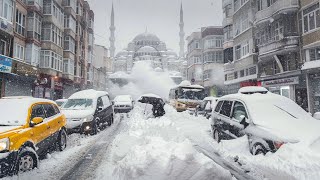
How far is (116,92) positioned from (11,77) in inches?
2336

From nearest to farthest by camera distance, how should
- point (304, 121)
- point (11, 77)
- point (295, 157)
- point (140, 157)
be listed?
point (295, 157), point (140, 157), point (304, 121), point (11, 77)

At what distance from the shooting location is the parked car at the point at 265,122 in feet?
18.2

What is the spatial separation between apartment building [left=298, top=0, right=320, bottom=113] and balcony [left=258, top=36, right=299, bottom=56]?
602 mm

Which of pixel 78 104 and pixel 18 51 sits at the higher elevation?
pixel 18 51

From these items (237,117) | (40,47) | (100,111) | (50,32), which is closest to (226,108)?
(237,117)

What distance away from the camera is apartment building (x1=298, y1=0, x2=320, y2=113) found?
19.0m

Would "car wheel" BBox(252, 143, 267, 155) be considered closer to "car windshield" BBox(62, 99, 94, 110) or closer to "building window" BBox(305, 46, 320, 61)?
"car windshield" BBox(62, 99, 94, 110)

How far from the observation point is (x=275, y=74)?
965 inches

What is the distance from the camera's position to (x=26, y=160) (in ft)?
Answer: 19.3

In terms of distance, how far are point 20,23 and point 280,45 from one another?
2231cm

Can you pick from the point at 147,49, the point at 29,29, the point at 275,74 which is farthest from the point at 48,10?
the point at 147,49

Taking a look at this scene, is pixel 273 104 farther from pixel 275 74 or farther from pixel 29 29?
pixel 29 29

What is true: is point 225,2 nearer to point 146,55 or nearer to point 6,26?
point 6,26

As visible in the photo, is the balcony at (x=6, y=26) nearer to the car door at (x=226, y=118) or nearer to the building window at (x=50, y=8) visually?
the building window at (x=50, y=8)
